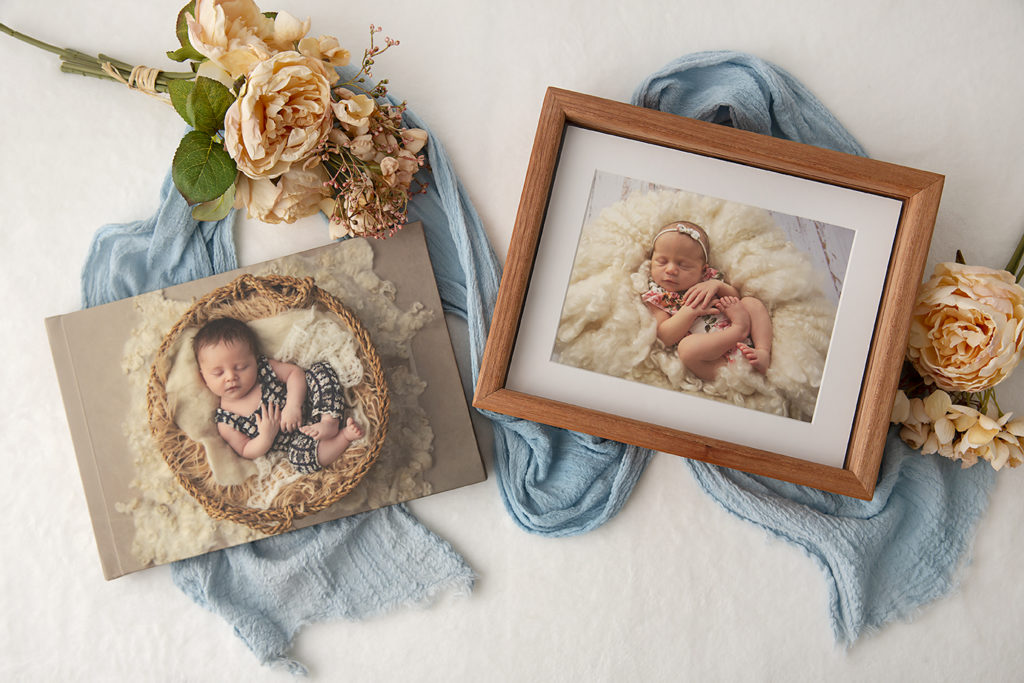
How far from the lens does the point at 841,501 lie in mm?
855

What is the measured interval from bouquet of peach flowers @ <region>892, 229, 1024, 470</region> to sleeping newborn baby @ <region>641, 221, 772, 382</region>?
22 cm

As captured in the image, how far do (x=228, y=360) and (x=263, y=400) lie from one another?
67 millimetres

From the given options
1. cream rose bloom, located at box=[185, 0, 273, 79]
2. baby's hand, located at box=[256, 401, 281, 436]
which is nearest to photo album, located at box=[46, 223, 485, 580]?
baby's hand, located at box=[256, 401, 281, 436]

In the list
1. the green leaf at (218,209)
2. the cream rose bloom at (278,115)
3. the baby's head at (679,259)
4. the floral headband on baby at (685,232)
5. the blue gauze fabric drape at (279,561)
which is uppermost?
the cream rose bloom at (278,115)

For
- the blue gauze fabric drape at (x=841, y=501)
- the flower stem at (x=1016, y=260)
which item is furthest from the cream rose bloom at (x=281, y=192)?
the flower stem at (x=1016, y=260)

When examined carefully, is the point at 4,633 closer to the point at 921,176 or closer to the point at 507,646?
the point at 507,646

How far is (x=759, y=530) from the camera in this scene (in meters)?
0.85

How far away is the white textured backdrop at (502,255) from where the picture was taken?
0.84 metres

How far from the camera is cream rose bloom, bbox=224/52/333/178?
2.20ft

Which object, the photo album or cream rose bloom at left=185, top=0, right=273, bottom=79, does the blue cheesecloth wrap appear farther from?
cream rose bloom at left=185, top=0, right=273, bottom=79

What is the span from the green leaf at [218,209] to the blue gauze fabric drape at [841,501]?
0.54 meters

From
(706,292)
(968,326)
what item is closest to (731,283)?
(706,292)

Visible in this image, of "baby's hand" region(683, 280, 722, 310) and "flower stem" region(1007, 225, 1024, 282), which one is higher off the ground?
"flower stem" region(1007, 225, 1024, 282)

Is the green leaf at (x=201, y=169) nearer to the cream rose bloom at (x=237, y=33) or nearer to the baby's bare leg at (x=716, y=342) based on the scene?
the cream rose bloom at (x=237, y=33)
